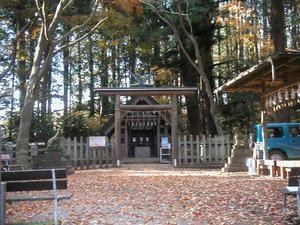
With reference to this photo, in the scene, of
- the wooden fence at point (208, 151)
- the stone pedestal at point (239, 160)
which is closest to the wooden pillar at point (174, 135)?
the wooden fence at point (208, 151)

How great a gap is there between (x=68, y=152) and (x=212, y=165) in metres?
7.12

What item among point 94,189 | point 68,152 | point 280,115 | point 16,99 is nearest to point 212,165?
point 280,115

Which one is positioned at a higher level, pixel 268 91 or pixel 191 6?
pixel 191 6

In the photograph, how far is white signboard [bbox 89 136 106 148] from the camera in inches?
638

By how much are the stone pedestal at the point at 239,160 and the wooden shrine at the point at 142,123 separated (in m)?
3.52

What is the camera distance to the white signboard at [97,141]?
53.2 ft

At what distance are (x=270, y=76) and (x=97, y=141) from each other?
8926 millimetres

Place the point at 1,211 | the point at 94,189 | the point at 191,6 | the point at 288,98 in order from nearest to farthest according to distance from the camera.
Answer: the point at 1,211, the point at 94,189, the point at 288,98, the point at 191,6

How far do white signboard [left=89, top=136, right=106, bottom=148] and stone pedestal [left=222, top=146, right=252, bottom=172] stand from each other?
6235mm

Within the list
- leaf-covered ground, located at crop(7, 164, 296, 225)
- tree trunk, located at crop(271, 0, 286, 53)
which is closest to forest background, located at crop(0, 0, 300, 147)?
tree trunk, located at crop(271, 0, 286, 53)

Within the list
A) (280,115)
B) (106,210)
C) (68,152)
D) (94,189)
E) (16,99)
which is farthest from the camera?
(16,99)

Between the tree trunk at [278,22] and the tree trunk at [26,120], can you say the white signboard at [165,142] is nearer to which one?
the tree trunk at [278,22]

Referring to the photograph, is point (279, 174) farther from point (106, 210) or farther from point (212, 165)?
point (106, 210)

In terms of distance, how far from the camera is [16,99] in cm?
2702
